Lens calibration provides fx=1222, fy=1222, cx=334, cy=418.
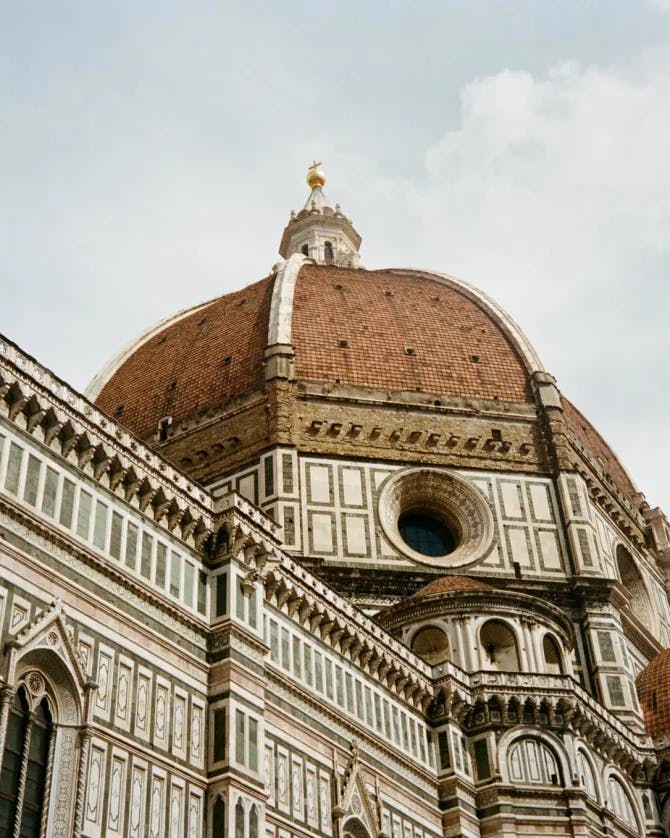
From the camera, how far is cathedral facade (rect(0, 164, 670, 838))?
72.9ft

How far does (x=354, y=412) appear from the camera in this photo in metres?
44.4

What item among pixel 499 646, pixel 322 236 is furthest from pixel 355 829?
pixel 322 236

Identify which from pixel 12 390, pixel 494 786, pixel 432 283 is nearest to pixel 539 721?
pixel 494 786

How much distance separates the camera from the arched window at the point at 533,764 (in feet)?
107

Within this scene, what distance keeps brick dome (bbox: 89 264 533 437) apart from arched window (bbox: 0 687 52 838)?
24.9m

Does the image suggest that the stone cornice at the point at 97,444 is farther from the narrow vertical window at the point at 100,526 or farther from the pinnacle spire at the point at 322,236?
the pinnacle spire at the point at 322,236

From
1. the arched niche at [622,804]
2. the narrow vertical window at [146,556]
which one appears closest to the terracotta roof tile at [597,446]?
the arched niche at [622,804]

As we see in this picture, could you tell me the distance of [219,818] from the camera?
75.7 ft

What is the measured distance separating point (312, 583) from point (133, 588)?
676 cm

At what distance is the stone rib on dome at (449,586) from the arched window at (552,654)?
7.50ft

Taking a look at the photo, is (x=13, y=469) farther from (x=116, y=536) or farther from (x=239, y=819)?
(x=239, y=819)

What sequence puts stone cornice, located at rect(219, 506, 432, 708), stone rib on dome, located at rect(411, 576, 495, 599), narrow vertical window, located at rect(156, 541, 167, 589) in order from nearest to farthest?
narrow vertical window, located at rect(156, 541, 167, 589) < stone cornice, located at rect(219, 506, 432, 708) < stone rib on dome, located at rect(411, 576, 495, 599)

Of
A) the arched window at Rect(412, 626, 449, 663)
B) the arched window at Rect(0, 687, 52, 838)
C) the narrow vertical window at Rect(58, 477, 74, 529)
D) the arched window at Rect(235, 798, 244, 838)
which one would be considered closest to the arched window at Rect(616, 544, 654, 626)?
the arched window at Rect(412, 626, 449, 663)

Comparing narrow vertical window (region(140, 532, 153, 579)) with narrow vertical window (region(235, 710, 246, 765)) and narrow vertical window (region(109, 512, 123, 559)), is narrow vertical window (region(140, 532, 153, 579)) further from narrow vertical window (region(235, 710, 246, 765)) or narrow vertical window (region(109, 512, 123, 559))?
narrow vertical window (region(235, 710, 246, 765))
